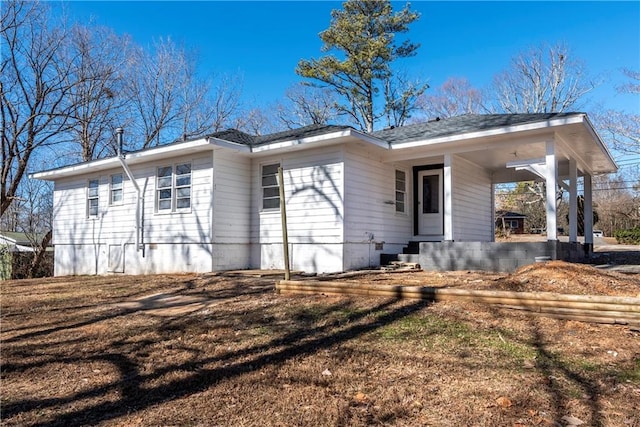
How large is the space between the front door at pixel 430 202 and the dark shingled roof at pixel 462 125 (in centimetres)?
125

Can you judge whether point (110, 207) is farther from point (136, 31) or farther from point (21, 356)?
point (136, 31)

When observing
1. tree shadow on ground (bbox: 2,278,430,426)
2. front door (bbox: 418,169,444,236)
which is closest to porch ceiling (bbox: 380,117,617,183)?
front door (bbox: 418,169,444,236)

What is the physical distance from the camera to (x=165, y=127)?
23.9m

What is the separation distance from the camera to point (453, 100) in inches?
1121

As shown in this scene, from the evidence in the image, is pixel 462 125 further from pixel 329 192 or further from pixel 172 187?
pixel 172 187

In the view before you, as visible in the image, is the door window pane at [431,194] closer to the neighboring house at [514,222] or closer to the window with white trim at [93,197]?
the window with white trim at [93,197]

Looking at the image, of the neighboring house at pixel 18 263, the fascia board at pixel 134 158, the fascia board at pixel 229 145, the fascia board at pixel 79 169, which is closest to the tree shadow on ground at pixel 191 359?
the fascia board at pixel 229 145

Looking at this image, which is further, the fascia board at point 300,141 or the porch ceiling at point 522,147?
the fascia board at point 300,141

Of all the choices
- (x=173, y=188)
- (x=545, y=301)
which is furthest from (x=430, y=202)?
(x=545, y=301)

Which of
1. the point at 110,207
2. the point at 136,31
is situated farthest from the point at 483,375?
the point at 136,31

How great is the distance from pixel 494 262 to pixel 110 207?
10.8 m

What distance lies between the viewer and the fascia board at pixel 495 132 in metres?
8.41

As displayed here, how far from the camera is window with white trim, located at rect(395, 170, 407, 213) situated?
38.9ft

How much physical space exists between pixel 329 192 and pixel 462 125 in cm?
356
